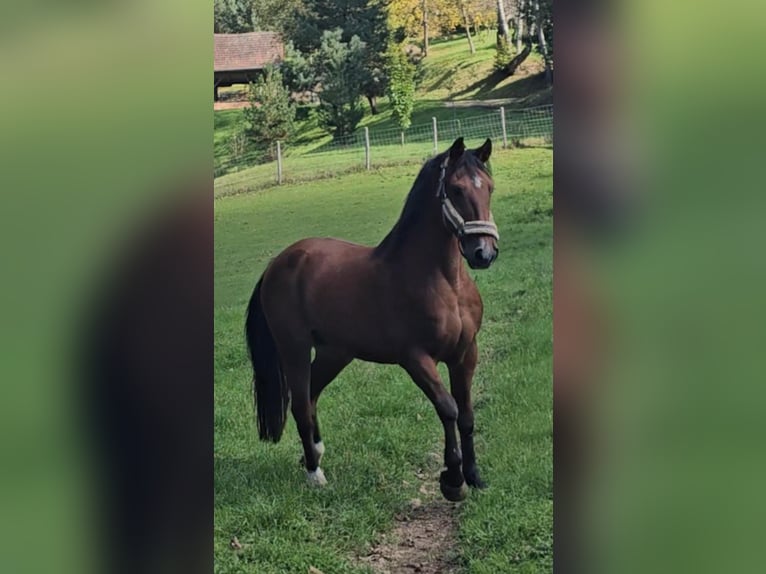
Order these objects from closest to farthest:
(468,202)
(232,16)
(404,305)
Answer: (468,202), (404,305), (232,16)

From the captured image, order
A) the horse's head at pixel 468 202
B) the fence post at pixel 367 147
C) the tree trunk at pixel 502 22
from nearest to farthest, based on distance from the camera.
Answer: the horse's head at pixel 468 202 < the tree trunk at pixel 502 22 < the fence post at pixel 367 147

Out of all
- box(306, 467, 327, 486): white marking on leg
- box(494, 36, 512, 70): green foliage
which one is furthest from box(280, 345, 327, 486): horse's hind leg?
box(494, 36, 512, 70): green foliage

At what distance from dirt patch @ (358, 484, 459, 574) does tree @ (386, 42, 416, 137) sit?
6.02 ft

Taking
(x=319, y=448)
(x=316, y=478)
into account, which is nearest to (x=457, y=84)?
(x=319, y=448)

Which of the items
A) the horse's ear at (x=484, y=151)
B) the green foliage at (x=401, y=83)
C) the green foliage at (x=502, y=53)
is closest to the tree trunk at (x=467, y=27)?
the green foliage at (x=502, y=53)

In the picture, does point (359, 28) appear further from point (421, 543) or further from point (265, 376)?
point (421, 543)

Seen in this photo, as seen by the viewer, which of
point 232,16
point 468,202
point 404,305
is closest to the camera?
point 468,202

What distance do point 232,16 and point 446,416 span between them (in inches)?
87.2

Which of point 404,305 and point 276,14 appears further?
point 276,14

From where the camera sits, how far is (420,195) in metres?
4.07

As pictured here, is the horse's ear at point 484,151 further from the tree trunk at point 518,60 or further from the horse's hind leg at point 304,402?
the horse's hind leg at point 304,402

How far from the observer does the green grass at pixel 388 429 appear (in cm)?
404
